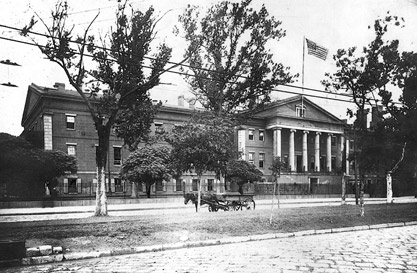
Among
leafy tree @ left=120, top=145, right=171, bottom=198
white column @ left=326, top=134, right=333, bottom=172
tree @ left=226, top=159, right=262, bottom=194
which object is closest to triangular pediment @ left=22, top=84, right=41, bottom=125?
leafy tree @ left=120, top=145, right=171, bottom=198

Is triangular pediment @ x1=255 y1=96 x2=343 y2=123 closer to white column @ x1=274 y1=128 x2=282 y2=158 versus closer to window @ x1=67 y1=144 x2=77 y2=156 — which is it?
white column @ x1=274 y1=128 x2=282 y2=158

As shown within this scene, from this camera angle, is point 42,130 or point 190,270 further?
point 42,130

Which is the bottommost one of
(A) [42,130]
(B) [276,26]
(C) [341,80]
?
(A) [42,130]

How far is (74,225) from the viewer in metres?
11.1

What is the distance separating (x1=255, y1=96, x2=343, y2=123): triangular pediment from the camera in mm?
A: 50188

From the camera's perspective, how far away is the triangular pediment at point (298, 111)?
50.2 metres

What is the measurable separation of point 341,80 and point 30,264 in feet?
69.9

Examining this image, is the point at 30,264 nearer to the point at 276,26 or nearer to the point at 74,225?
the point at 74,225

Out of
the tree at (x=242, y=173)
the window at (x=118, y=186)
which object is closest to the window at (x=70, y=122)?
the window at (x=118, y=186)

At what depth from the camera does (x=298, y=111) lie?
52.7 m

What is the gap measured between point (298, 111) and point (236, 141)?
11.5 meters

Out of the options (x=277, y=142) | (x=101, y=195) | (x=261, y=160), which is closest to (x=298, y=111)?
(x=277, y=142)

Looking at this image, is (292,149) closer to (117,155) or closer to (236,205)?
(117,155)

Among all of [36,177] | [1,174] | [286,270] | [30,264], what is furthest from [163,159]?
[286,270]
